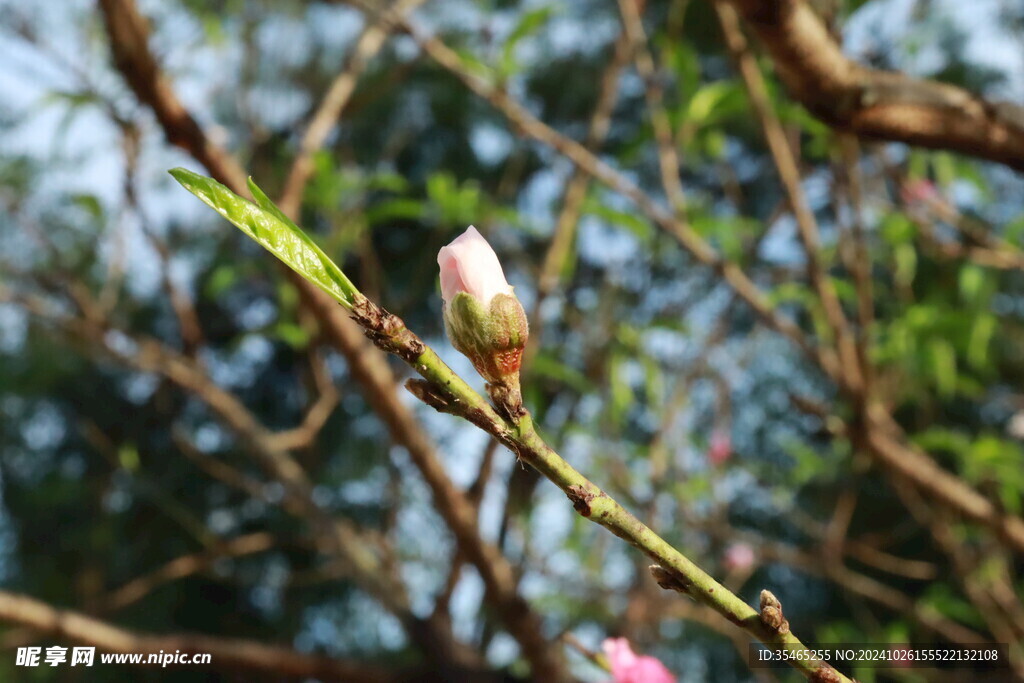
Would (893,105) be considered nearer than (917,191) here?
Yes

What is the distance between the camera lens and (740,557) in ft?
6.64

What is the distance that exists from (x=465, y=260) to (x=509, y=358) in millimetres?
39

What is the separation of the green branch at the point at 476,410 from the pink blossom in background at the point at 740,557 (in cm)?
178

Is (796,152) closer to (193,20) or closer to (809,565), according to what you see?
(809,565)

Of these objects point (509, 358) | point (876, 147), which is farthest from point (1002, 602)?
point (509, 358)

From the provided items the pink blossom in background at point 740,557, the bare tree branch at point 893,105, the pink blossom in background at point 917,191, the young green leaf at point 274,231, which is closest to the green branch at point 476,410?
the young green leaf at point 274,231

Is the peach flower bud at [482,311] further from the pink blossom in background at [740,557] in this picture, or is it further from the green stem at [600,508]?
the pink blossom in background at [740,557]

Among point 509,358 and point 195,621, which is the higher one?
point 195,621

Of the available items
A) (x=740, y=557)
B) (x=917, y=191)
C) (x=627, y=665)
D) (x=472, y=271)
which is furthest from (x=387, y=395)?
(x=740, y=557)

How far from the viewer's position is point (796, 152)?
57.9 inches

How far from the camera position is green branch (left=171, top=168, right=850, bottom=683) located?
26 centimetres

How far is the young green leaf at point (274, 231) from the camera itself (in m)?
0.26

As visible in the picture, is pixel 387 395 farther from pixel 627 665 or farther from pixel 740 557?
pixel 740 557

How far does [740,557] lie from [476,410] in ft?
6.22
